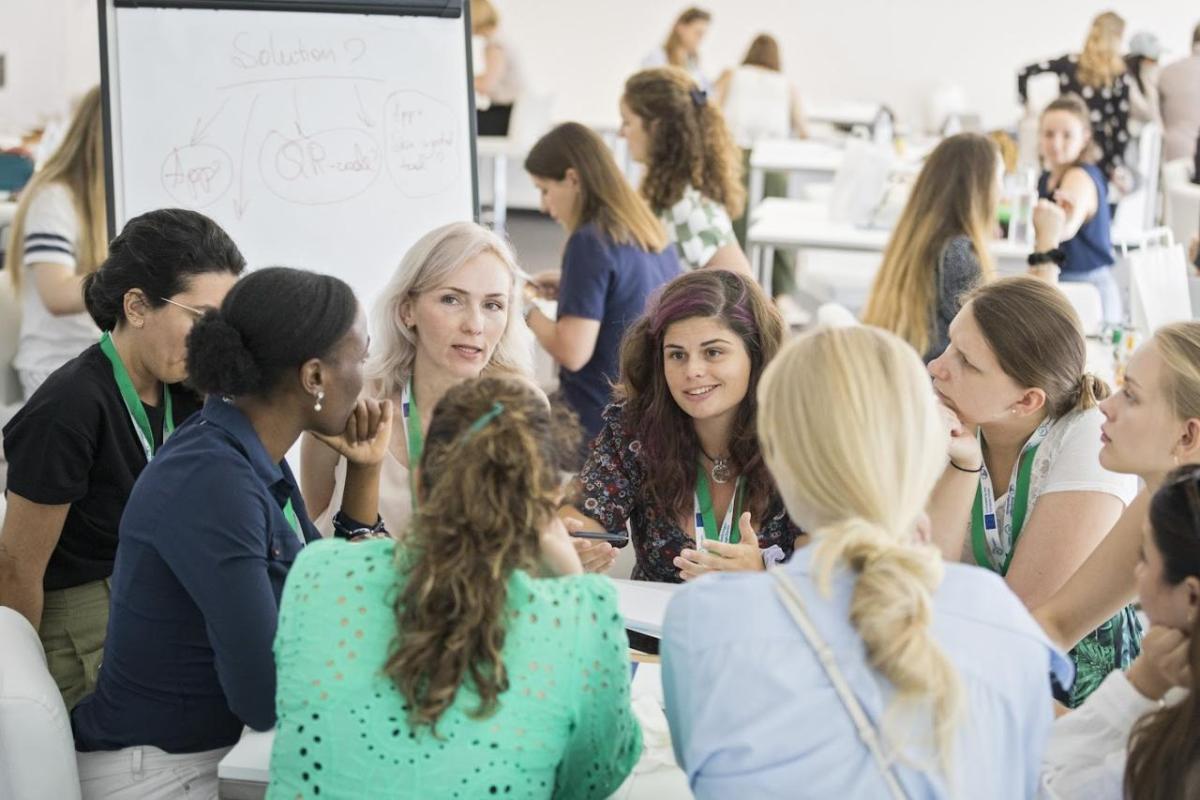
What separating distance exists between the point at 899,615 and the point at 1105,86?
749 centimetres

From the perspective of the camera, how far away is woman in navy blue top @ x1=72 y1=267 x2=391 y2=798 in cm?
173

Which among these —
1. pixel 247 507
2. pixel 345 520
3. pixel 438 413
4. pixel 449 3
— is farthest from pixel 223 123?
pixel 438 413

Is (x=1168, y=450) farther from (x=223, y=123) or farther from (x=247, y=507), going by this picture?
(x=223, y=123)

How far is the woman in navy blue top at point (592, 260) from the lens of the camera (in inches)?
150

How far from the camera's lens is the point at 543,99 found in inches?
359

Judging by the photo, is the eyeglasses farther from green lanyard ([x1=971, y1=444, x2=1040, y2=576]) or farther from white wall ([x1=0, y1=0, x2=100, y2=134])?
white wall ([x1=0, y1=0, x2=100, y2=134])

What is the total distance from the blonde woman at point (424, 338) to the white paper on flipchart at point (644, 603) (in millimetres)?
523

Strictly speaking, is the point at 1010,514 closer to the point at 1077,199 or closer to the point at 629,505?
the point at 629,505

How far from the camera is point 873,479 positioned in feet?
4.50

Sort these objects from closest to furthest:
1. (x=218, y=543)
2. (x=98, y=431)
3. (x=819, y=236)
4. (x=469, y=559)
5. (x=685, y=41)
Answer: (x=469, y=559) < (x=218, y=543) < (x=98, y=431) < (x=819, y=236) < (x=685, y=41)

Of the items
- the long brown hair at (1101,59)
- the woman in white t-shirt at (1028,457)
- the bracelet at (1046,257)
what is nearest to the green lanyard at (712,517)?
the woman in white t-shirt at (1028,457)

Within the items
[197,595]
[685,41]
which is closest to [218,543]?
[197,595]

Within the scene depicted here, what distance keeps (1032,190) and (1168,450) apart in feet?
10.9

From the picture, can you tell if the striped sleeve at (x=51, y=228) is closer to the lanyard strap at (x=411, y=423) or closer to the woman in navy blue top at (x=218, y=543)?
the lanyard strap at (x=411, y=423)
